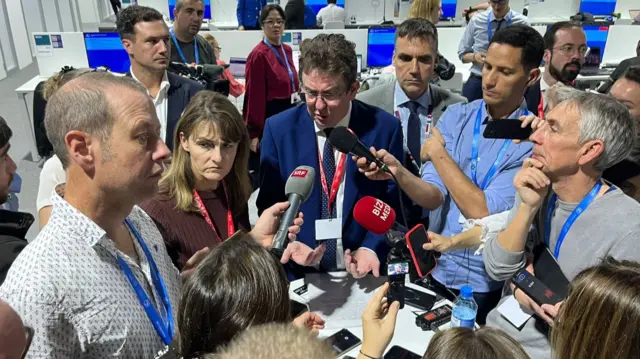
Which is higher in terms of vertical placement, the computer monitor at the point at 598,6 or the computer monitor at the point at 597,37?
the computer monitor at the point at 598,6

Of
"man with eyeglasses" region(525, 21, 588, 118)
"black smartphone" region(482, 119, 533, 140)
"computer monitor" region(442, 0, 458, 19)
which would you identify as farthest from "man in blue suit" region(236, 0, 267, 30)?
"black smartphone" region(482, 119, 533, 140)

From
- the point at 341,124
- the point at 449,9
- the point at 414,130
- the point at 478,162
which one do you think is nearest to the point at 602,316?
the point at 478,162

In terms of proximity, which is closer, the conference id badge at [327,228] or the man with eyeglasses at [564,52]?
the conference id badge at [327,228]

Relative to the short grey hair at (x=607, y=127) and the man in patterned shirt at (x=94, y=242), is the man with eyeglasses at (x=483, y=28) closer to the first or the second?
the short grey hair at (x=607, y=127)

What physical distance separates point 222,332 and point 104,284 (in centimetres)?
34

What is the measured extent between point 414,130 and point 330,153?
815 mm

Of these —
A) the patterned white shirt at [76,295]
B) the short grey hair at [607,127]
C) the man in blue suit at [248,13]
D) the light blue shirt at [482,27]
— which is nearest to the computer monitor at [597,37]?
the light blue shirt at [482,27]

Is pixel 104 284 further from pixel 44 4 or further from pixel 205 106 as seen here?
pixel 44 4

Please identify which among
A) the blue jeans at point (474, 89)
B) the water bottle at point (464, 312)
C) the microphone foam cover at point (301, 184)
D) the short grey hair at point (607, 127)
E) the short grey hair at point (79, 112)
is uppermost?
the short grey hair at point (79, 112)

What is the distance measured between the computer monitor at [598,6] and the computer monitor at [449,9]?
2.07 metres

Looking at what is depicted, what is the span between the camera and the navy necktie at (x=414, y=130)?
264cm

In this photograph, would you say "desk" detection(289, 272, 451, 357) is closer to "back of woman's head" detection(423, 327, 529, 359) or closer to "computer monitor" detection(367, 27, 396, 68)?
"back of woman's head" detection(423, 327, 529, 359)

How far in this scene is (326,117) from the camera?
198 cm

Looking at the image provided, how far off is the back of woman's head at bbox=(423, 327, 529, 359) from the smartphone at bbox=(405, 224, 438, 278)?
61 centimetres
